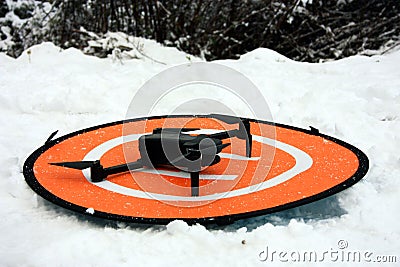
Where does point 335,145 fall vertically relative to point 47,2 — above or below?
above

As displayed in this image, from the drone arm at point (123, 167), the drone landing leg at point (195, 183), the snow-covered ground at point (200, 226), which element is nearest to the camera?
the snow-covered ground at point (200, 226)

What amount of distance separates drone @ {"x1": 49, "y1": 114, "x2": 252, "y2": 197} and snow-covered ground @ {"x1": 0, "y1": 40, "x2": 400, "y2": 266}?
13 cm

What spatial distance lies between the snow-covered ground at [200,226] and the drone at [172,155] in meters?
0.13

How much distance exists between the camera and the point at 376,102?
6.14ft

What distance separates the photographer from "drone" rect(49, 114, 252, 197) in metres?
1.13

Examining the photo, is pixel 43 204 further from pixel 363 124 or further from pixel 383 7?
pixel 383 7

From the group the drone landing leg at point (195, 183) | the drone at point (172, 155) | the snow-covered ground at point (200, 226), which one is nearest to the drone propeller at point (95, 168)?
the drone at point (172, 155)

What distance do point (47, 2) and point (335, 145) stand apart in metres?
3.02

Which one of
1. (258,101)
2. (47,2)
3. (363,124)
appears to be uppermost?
(363,124)

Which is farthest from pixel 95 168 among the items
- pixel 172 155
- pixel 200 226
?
pixel 200 226

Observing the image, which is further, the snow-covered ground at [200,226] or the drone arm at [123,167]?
the drone arm at [123,167]

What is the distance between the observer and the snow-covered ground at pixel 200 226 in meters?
0.92

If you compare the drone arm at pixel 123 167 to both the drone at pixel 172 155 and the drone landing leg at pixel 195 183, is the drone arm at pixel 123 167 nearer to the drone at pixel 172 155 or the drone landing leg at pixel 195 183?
the drone at pixel 172 155

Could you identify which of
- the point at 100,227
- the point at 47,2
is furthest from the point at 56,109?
the point at 47,2
